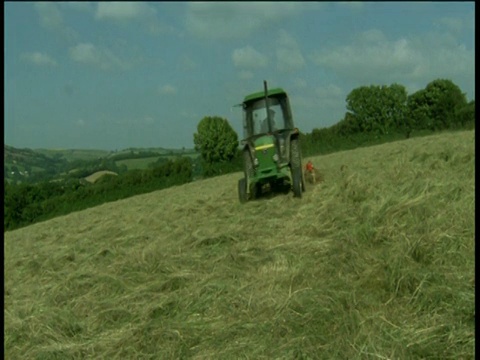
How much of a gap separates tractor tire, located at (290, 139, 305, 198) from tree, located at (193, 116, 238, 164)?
17558mm

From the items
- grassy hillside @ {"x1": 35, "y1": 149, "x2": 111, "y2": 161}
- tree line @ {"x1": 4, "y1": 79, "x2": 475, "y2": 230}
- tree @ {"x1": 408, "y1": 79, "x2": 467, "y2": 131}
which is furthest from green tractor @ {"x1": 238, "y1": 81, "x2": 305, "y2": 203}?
tree @ {"x1": 408, "y1": 79, "x2": 467, "y2": 131}

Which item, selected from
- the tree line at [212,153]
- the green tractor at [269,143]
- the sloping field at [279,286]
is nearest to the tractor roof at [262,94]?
the green tractor at [269,143]

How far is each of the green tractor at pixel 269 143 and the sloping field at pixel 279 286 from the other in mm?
1764

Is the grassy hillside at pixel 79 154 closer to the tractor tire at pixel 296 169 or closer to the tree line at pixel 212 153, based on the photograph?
the tree line at pixel 212 153

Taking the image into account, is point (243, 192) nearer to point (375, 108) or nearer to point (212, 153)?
point (212, 153)

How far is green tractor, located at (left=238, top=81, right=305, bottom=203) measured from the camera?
9.49 metres

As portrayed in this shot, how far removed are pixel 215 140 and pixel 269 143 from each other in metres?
20.5

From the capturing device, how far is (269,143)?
951 centimetres

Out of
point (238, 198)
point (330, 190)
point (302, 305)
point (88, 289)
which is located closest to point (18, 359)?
point (88, 289)

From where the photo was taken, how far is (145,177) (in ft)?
91.6

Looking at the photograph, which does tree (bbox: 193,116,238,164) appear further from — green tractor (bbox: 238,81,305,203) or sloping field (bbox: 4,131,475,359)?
sloping field (bbox: 4,131,475,359)

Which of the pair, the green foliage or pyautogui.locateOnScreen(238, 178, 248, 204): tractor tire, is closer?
pyautogui.locateOnScreen(238, 178, 248, 204): tractor tire

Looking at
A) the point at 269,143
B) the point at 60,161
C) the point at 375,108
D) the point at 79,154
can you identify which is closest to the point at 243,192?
the point at 269,143

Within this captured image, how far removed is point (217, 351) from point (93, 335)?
3.91 feet
